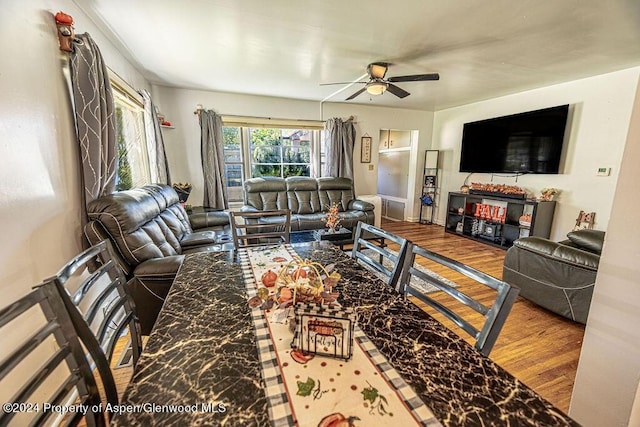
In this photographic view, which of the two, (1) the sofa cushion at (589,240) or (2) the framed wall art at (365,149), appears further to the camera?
(2) the framed wall art at (365,149)

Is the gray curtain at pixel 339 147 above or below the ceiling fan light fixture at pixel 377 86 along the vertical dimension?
below

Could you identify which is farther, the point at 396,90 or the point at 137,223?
the point at 396,90

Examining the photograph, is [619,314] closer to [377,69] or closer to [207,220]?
[377,69]

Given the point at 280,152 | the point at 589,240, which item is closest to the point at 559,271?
the point at 589,240

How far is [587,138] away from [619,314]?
139 inches

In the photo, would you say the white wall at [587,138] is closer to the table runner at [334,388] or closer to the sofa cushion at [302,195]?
the sofa cushion at [302,195]

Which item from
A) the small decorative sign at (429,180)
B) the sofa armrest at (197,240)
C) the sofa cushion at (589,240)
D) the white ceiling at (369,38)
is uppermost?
the white ceiling at (369,38)

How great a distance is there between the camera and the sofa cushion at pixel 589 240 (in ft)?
6.89

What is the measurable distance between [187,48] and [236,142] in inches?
79.4

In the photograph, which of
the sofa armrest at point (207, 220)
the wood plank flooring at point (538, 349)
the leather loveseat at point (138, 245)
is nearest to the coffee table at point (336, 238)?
the sofa armrest at point (207, 220)

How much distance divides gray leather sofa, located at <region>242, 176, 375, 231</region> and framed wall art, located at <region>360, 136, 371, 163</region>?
77 centimetres

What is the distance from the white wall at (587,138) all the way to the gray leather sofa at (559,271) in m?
1.57

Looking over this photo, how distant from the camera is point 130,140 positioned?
10.1ft

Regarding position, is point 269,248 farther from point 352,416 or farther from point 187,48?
point 187,48
